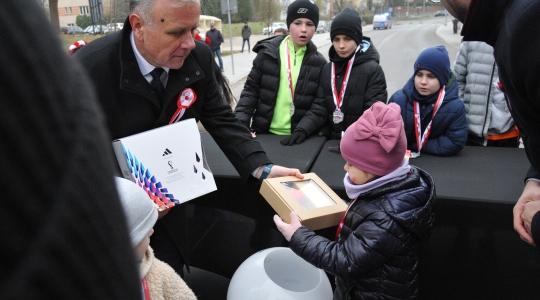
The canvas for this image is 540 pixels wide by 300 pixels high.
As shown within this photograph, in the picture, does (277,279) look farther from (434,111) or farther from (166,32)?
(434,111)

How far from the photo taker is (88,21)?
994 cm

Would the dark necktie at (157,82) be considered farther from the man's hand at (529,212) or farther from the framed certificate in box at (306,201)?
the man's hand at (529,212)

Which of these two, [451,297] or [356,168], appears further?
[451,297]

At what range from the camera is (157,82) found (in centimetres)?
190

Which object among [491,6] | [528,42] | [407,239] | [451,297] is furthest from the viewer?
[451,297]

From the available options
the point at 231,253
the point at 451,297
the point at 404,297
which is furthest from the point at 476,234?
the point at 231,253

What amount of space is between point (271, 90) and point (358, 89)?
2.36ft

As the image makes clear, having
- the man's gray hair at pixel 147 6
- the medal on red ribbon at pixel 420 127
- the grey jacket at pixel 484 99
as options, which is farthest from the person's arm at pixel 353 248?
the grey jacket at pixel 484 99

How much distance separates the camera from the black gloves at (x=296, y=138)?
293 centimetres

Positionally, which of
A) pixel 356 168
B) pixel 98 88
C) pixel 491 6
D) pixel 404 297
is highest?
pixel 491 6

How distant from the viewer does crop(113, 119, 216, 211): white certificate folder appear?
1745 millimetres

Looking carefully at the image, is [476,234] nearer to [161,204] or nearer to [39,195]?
[161,204]

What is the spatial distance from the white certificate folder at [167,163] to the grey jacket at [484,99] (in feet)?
7.22

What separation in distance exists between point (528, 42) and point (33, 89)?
110 centimetres
